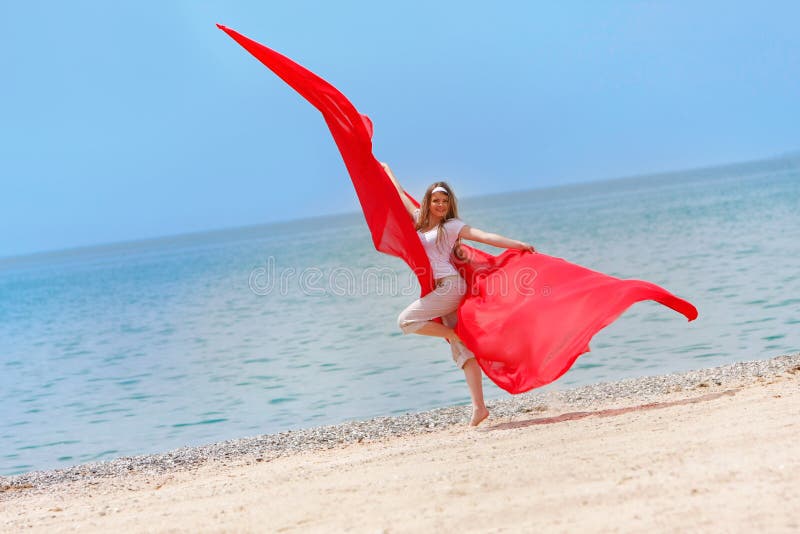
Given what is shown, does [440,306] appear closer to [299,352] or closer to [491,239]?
[491,239]

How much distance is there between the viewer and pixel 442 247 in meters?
7.16

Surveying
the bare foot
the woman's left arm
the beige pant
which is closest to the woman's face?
the woman's left arm

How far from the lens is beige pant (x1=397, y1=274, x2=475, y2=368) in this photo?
281 inches

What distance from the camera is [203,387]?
12742mm

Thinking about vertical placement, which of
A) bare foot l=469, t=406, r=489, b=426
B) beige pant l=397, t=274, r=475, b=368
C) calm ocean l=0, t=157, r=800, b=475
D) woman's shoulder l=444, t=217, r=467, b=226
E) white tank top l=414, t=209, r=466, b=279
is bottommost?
calm ocean l=0, t=157, r=800, b=475

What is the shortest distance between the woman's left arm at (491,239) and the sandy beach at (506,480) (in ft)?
4.49

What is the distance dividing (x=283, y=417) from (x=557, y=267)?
165 inches

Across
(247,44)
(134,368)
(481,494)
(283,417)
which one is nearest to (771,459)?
(481,494)

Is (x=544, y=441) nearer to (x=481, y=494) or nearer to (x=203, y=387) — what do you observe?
(x=481, y=494)

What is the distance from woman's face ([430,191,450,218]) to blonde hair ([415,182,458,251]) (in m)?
0.03

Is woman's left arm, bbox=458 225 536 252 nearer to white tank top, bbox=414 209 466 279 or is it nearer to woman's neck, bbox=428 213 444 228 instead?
white tank top, bbox=414 209 466 279

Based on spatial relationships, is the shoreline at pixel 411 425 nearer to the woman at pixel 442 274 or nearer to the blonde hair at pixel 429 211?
the woman at pixel 442 274

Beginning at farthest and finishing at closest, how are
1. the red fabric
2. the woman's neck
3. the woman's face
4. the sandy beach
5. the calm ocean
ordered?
the calm ocean
the woman's neck
the woman's face
the red fabric
the sandy beach

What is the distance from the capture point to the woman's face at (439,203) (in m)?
7.11
